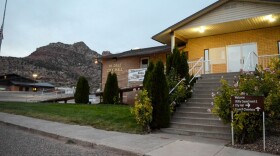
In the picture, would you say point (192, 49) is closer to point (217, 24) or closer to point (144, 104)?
point (217, 24)

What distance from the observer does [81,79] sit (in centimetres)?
1905

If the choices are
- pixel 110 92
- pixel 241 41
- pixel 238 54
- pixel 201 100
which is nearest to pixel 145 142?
pixel 201 100

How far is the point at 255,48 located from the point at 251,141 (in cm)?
1029

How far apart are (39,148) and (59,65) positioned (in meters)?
122

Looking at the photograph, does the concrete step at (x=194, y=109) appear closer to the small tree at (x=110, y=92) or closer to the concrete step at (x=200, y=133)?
the concrete step at (x=200, y=133)

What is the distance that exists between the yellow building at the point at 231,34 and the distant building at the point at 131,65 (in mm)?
3348

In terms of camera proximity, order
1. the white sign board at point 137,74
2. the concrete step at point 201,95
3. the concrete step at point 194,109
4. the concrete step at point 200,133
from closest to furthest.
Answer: the concrete step at point 200,133 → the concrete step at point 194,109 → the concrete step at point 201,95 → the white sign board at point 137,74

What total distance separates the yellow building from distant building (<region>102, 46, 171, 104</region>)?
335 cm

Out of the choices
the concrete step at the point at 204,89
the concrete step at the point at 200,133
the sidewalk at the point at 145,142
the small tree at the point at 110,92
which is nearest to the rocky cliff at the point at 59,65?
the small tree at the point at 110,92

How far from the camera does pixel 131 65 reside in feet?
76.2

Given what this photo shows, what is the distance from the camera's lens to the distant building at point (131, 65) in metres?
20.1

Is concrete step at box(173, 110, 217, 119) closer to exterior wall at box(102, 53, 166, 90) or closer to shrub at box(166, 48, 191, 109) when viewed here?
shrub at box(166, 48, 191, 109)

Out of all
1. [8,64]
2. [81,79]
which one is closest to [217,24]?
[81,79]

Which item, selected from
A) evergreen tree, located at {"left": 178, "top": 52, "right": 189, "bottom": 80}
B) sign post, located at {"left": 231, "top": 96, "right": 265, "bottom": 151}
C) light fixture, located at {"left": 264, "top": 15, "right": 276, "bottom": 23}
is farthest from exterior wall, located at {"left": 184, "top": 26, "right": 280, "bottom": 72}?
sign post, located at {"left": 231, "top": 96, "right": 265, "bottom": 151}
